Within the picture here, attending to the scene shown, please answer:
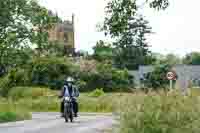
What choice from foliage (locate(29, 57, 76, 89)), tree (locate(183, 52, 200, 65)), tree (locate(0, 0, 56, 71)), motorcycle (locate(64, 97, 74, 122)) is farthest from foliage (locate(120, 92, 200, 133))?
tree (locate(183, 52, 200, 65))

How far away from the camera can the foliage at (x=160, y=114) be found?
39.4 feet

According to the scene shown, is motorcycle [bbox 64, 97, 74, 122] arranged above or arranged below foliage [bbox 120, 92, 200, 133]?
below

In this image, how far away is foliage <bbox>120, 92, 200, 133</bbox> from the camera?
12.0m

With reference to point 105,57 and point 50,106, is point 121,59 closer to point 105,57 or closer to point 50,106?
point 105,57

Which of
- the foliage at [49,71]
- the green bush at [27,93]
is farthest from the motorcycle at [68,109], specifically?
the foliage at [49,71]

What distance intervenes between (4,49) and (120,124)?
19.9m

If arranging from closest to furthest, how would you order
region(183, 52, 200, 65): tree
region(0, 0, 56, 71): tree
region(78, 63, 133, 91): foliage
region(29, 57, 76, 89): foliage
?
region(0, 0, 56, 71): tree, region(29, 57, 76, 89): foliage, region(78, 63, 133, 91): foliage, region(183, 52, 200, 65): tree

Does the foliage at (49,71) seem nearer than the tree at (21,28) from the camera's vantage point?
No

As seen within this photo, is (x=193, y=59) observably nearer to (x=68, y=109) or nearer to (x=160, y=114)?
(x=68, y=109)

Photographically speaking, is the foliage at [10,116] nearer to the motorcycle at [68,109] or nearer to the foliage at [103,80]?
the motorcycle at [68,109]

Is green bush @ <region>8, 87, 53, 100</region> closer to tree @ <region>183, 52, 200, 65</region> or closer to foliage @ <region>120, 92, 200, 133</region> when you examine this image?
foliage @ <region>120, 92, 200, 133</region>

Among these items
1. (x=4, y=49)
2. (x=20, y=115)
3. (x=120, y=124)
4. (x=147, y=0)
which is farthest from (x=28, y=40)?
(x=147, y=0)

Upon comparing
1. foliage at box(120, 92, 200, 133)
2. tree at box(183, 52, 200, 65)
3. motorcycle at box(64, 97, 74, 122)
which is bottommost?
motorcycle at box(64, 97, 74, 122)

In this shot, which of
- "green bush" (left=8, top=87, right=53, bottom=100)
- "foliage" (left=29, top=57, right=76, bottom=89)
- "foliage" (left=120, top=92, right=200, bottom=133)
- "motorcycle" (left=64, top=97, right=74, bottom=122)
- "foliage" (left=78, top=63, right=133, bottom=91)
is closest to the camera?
"foliage" (left=120, top=92, right=200, bottom=133)
